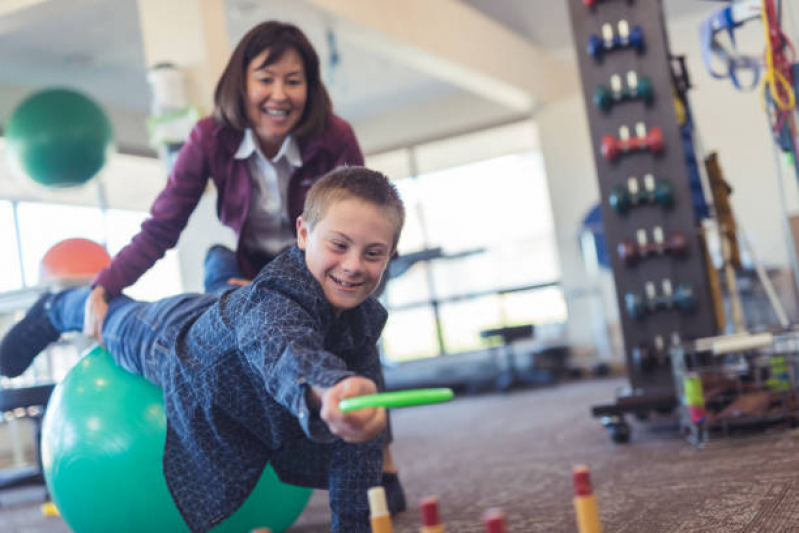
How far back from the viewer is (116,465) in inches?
67.0

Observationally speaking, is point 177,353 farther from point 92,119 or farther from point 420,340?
point 420,340

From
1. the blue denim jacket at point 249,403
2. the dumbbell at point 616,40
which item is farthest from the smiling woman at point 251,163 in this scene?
the dumbbell at point 616,40

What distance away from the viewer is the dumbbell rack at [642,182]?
308 cm

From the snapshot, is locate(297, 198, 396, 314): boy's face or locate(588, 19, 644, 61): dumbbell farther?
locate(588, 19, 644, 61): dumbbell

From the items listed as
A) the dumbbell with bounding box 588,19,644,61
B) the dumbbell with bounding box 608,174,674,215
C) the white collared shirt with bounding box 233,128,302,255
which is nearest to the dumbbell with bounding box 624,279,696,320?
the dumbbell with bounding box 608,174,674,215

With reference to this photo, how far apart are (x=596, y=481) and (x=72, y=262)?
2030mm

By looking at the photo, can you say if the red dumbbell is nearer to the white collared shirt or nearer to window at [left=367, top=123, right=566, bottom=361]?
the white collared shirt

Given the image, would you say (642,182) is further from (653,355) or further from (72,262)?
(72,262)

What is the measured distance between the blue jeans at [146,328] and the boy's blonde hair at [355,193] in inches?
17.1

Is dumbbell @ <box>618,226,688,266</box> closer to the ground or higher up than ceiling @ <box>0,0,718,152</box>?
closer to the ground

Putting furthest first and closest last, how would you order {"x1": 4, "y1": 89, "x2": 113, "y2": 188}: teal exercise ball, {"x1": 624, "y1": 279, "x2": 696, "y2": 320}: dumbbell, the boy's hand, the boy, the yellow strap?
{"x1": 4, "y1": 89, "x2": 113, "y2": 188}: teal exercise ball < {"x1": 624, "y1": 279, "x2": 696, "y2": 320}: dumbbell < the yellow strap < the boy < the boy's hand

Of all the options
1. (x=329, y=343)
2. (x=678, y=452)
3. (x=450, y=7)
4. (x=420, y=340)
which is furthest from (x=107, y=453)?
(x=420, y=340)

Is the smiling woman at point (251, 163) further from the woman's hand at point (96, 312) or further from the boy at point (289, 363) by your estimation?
the boy at point (289, 363)

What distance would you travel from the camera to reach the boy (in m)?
1.07
